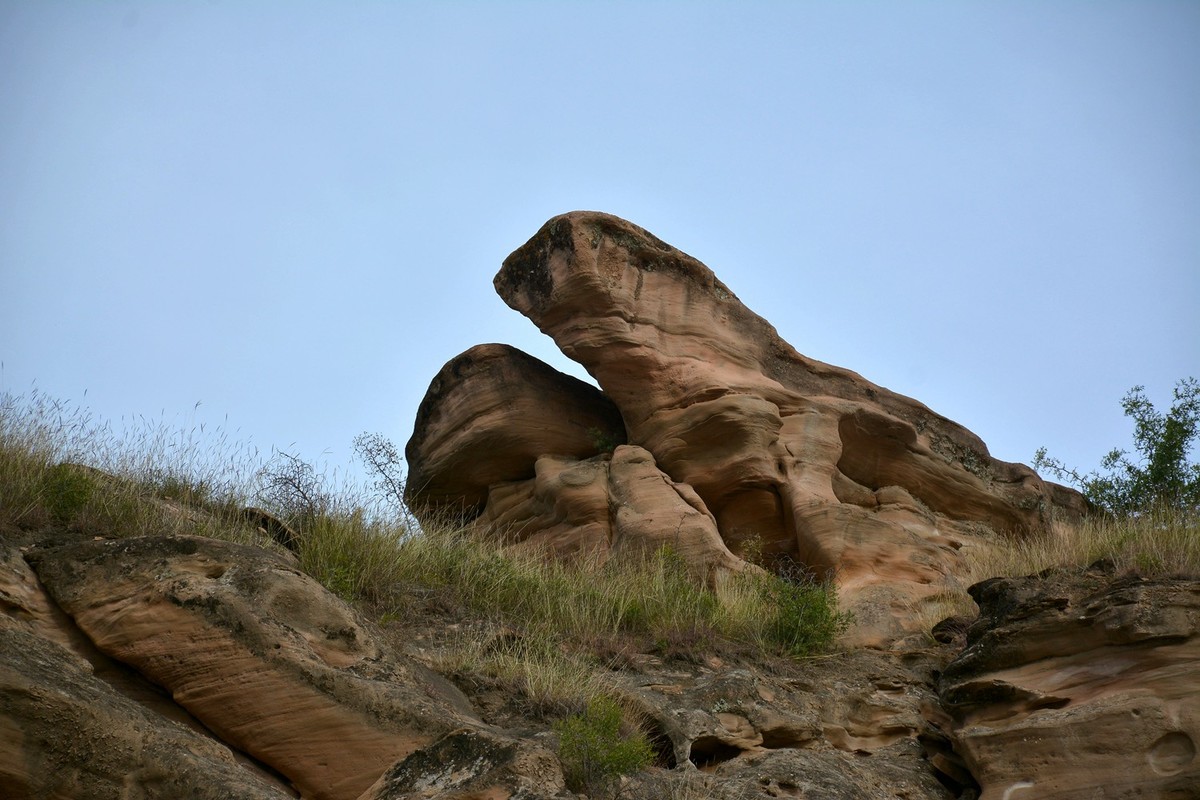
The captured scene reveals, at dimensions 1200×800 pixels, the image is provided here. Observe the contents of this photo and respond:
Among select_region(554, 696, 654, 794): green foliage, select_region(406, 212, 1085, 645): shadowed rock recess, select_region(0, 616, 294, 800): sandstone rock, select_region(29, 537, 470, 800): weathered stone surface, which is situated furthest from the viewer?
select_region(406, 212, 1085, 645): shadowed rock recess

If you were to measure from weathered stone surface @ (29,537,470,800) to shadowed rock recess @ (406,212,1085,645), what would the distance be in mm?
5381

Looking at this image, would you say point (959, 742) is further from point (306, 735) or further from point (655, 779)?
point (306, 735)

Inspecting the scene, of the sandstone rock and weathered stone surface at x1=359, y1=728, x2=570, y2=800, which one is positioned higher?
weathered stone surface at x1=359, y1=728, x2=570, y2=800

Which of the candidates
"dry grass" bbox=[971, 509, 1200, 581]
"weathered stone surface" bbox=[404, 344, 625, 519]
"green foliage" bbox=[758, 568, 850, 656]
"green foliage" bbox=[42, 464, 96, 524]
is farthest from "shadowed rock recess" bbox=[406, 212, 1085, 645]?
"green foliage" bbox=[42, 464, 96, 524]

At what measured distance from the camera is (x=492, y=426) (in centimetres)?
1448

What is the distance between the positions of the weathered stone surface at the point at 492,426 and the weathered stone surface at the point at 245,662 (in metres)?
6.83

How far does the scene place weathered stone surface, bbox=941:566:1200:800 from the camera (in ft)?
27.1

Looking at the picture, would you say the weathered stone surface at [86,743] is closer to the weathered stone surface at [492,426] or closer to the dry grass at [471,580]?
the dry grass at [471,580]

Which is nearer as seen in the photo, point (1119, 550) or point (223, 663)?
point (223, 663)

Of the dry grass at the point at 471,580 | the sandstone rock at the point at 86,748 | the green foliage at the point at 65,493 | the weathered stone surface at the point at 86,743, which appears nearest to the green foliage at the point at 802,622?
the dry grass at the point at 471,580

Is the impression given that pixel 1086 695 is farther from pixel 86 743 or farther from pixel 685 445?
pixel 86 743

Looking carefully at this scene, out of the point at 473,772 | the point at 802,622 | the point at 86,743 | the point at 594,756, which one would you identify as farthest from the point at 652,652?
the point at 86,743

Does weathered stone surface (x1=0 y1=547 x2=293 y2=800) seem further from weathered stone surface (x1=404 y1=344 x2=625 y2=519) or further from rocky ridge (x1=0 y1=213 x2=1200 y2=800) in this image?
weathered stone surface (x1=404 y1=344 x2=625 y2=519)

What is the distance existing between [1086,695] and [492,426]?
299 inches
